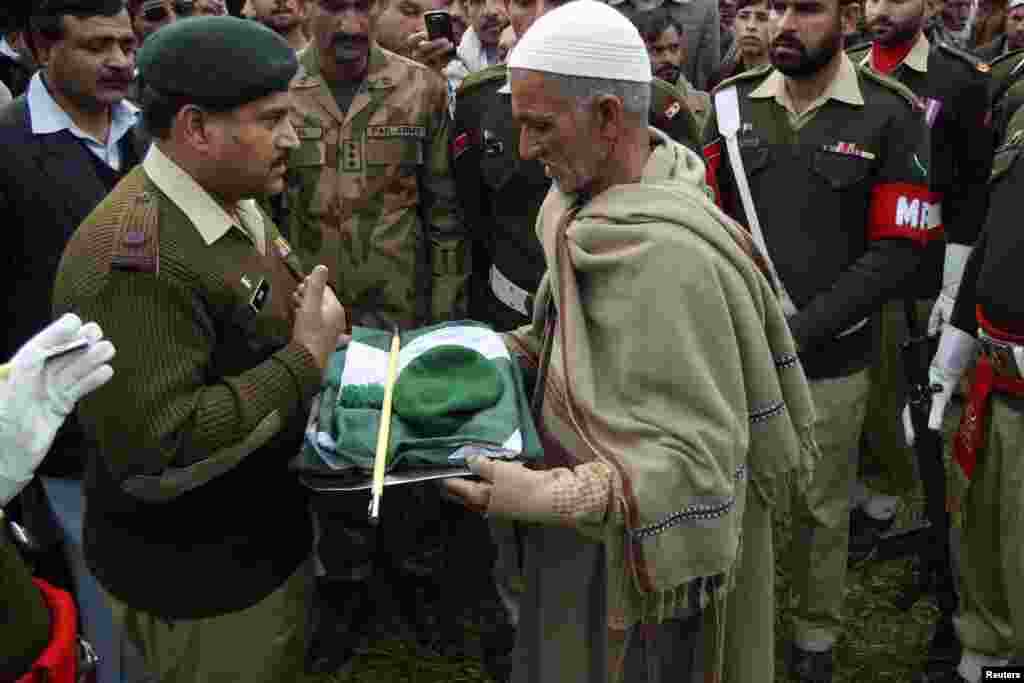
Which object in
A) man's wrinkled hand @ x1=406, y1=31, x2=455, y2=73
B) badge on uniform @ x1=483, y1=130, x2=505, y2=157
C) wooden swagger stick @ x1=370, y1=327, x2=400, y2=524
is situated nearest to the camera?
wooden swagger stick @ x1=370, y1=327, x2=400, y2=524

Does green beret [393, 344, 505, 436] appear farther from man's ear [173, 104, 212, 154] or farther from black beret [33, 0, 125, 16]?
black beret [33, 0, 125, 16]

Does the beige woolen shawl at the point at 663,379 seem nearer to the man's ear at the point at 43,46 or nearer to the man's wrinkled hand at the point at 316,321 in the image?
the man's wrinkled hand at the point at 316,321

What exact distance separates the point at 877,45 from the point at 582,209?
12.1 feet

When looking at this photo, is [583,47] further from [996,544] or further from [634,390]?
[996,544]

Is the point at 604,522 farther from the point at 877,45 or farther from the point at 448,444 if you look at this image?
the point at 877,45

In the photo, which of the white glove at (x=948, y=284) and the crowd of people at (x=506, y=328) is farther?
the white glove at (x=948, y=284)

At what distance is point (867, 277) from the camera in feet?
12.6

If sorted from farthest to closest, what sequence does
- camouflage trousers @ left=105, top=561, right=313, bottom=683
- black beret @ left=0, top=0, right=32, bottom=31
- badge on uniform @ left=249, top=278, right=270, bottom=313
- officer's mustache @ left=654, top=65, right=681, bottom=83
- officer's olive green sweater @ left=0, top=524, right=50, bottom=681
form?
officer's mustache @ left=654, top=65, right=681, bottom=83 → black beret @ left=0, top=0, right=32, bottom=31 → camouflage trousers @ left=105, top=561, right=313, bottom=683 → badge on uniform @ left=249, top=278, right=270, bottom=313 → officer's olive green sweater @ left=0, top=524, right=50, bottom=681

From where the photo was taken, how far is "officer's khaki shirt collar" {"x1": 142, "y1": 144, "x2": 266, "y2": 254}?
97.6 inches

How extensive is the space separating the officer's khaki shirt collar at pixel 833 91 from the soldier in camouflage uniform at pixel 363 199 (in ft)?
4.42

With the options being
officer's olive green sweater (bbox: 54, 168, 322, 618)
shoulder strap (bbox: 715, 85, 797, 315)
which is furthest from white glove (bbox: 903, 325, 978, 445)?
officer's olive green sweater (bbox: 54, 168, 322, 618)

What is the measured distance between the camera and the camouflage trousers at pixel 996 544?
3609 mm

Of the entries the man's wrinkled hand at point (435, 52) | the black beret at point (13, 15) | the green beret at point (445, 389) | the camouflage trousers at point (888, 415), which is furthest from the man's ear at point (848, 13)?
the black beret at point (13, 15)

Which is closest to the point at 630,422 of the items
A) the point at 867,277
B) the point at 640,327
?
the point at 640,327
